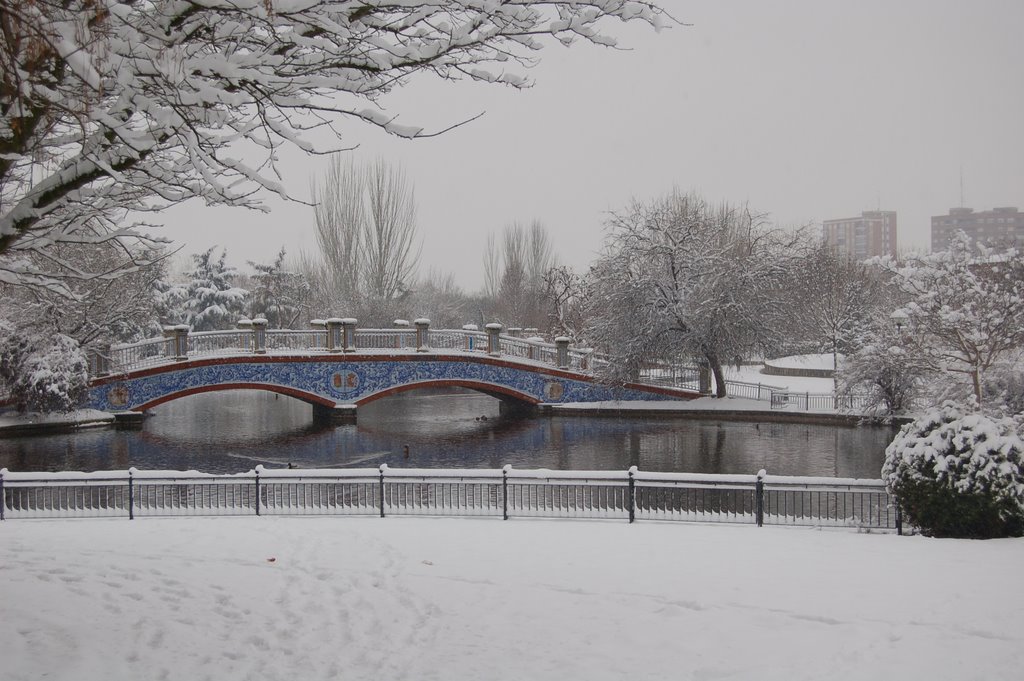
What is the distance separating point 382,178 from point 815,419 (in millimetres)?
27279

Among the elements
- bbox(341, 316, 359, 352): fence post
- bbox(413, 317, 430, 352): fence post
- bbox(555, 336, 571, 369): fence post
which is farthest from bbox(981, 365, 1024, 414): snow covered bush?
bbox(341, 316, 359, 352): fence post

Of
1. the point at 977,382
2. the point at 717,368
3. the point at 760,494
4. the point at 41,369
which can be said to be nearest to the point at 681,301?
the point at 717,368

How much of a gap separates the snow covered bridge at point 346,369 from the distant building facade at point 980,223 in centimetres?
1978

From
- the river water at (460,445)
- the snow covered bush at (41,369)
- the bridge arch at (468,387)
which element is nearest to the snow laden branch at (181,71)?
the river water at (460,445)

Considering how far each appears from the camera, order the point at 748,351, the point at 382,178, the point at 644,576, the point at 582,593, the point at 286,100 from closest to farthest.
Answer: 1. the point at 286,100
2. the point at 582,593
3. the point at 644,576
4. the point at 748,351
5. the point at 382,178

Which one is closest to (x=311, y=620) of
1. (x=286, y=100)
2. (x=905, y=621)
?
(x=286, y=100)

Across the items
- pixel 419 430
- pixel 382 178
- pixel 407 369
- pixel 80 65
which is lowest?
pixel 419 430

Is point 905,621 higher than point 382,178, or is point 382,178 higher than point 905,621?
point 382,178

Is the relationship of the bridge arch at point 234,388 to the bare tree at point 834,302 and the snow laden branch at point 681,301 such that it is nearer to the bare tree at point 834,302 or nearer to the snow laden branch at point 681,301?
the snow laden branch at point 681,301

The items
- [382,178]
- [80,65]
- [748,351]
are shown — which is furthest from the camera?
[382,178]

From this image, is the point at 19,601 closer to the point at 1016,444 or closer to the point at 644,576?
the point at 644,576

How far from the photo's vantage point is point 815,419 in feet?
96.7

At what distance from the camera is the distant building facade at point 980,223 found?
43531 millimetres

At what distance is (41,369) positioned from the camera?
26453mm
